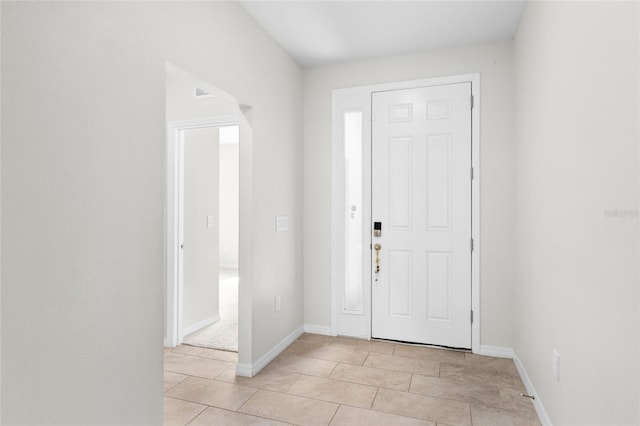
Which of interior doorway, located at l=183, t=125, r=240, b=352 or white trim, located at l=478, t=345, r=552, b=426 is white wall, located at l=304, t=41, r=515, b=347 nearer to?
white trim, located at l=478, t=345, r=552, b=426

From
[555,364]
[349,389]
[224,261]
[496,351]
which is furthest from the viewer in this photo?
[224,261]

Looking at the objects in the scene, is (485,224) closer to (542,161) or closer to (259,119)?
(542,161)

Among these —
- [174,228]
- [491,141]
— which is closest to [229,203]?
[174,228]

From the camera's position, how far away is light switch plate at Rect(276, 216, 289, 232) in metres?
3.15

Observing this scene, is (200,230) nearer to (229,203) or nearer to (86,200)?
(86,200)

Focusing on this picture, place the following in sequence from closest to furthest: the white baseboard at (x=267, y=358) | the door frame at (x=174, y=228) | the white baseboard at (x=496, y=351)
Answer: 1. the white baseboard at (x=267, y=358)
2. the white baseboard at (x=496, y=351)
3. the door frame at (x=174, y=228)

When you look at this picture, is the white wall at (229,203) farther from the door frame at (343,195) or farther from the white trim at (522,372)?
the white trim at (522,372)

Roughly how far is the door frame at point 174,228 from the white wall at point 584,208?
2.62m

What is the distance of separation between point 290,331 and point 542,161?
2441mm

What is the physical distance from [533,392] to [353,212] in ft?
6.40

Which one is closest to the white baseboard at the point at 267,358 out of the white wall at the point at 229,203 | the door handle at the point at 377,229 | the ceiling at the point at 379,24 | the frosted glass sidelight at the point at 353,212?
the frosted glass sidelight at the point at 353,212

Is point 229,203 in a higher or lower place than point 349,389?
higher

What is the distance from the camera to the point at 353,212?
11.6ft

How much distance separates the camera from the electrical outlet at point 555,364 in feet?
6.00
